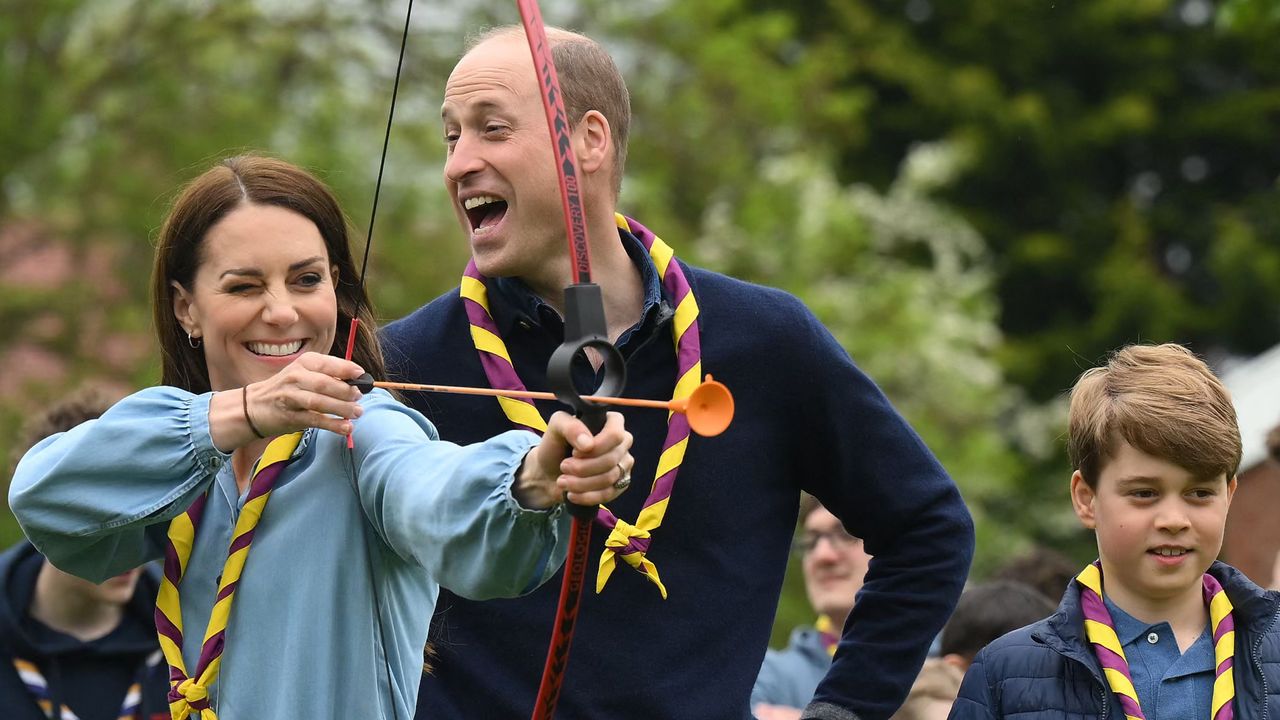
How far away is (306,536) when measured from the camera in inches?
133

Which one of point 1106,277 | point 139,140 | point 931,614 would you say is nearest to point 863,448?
point 931,614

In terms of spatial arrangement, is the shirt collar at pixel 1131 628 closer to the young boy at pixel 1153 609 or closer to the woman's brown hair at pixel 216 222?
the young boy at pixel 1153 609

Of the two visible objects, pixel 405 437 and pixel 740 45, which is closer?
pixel 405 437

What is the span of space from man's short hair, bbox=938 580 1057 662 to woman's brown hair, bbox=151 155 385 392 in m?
3.04

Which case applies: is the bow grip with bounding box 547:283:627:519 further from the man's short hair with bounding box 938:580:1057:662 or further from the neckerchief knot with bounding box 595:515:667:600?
the man's short hair with bounding box 938:580:1057:662

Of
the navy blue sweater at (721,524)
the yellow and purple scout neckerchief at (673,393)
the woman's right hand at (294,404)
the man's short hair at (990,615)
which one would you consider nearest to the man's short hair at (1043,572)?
the man's short hair at (990,615)

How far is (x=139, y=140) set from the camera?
54.0ft

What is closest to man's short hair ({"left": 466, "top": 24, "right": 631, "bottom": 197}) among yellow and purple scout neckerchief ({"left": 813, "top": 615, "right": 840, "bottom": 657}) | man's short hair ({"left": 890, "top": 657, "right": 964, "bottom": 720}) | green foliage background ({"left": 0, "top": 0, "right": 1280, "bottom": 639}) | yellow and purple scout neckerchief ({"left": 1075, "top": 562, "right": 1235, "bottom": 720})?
yellow and purple scout neckerchief ({"left": 1075, "top": 562, "right": 1235, "bottom": 720})

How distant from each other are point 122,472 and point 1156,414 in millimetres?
2240

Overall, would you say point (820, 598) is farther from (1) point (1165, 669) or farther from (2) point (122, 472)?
(2) point (122, 472)

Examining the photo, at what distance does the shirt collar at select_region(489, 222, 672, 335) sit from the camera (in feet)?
14.3

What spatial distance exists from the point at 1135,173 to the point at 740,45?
9.28m

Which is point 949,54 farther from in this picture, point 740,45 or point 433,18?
point 433,18

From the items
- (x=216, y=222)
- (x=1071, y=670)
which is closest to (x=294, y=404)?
(x=216, y=222)
